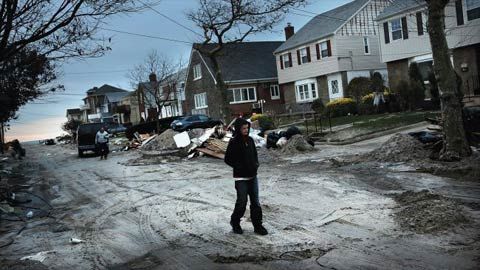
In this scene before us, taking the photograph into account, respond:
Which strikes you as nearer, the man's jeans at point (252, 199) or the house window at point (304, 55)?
the man's jeans at point (252, 199)

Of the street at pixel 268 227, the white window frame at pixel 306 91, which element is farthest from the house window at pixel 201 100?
the street at pixel 268 227

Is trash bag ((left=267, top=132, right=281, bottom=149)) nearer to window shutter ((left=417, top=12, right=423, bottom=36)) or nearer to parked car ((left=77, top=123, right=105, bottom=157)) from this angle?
parked car ((left=77, top=123, right=105, bottom=157))

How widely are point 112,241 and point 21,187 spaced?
1068 cm

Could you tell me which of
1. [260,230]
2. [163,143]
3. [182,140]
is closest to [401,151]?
[260,230]

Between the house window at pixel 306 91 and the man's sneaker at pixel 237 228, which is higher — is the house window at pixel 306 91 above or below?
above

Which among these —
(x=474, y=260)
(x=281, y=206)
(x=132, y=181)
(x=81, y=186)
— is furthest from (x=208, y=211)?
(x=81, y=186)

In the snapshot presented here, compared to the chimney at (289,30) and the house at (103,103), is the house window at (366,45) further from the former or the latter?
the house at (103,103)

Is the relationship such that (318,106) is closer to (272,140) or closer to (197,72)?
(272,140)

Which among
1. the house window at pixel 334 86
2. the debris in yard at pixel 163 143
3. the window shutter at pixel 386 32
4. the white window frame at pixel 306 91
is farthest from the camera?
the white window frame at pixel 306 91

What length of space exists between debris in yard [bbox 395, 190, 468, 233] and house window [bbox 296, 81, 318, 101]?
1407 inches

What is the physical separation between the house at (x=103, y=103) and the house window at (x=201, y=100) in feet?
138

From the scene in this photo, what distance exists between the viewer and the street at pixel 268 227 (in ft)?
20.4

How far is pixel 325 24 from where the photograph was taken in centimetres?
4325

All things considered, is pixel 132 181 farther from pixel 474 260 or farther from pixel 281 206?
pixel 474 260
